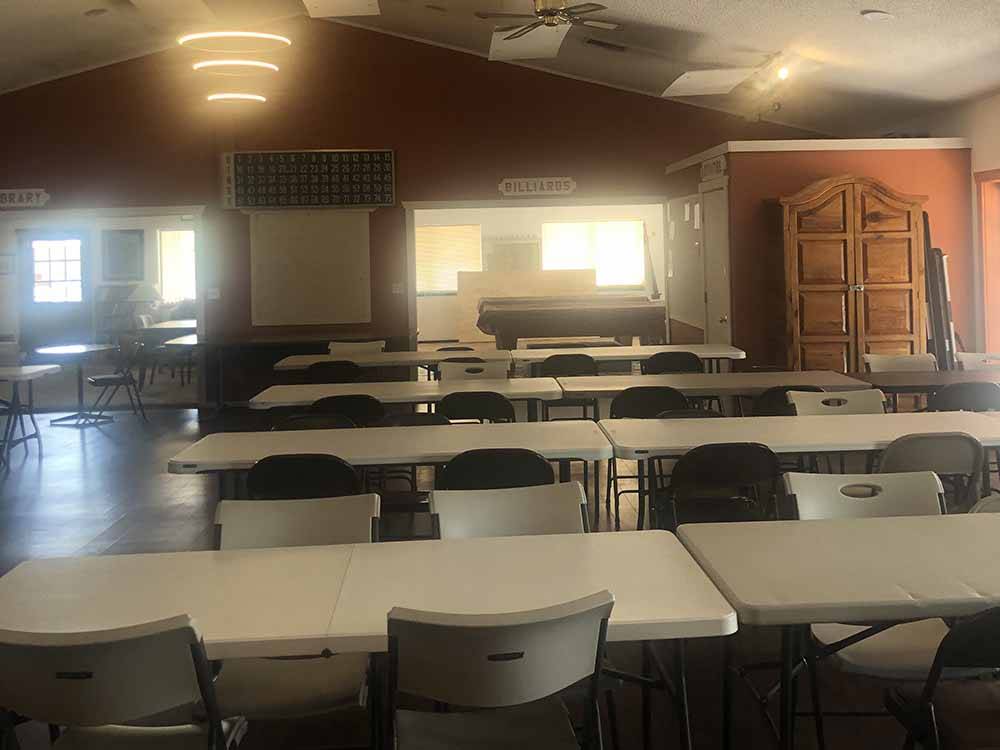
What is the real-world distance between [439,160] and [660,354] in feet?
16.0

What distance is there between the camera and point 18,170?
11.3m

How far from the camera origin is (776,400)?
572cm

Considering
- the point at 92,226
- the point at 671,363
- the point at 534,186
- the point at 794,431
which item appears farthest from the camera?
the point at 92,226

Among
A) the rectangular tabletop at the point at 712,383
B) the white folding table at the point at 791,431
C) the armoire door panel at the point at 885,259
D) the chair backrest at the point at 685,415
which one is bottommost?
the white folding table at the point at 791,431

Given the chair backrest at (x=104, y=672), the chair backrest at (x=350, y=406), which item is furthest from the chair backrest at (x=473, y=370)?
the chair backrest at (x=104, y=672)

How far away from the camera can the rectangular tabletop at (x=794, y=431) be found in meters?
4.04

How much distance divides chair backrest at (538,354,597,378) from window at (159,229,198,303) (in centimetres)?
1122

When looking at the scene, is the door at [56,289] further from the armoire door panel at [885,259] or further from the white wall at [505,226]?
the armoire door panel at [885,259]

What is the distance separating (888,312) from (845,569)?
22.7 ft

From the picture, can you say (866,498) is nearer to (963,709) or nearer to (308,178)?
(963,709)

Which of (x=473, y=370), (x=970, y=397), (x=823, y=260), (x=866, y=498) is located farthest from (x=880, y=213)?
(x=866, y=498)

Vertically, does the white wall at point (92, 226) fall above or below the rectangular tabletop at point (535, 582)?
above

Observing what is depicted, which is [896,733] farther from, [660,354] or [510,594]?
[660,354]

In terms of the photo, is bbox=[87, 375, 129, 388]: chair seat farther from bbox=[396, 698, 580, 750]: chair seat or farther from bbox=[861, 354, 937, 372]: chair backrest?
bbox=[396, 698, 580, 750]: chair seat
